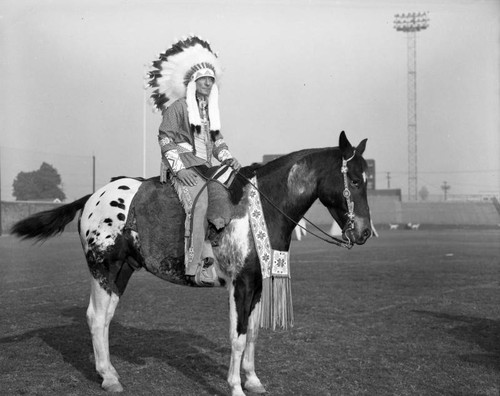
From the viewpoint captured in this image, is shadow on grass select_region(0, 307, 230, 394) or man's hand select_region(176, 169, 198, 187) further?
shadow on grass select_region(0, 307, 230, 394)

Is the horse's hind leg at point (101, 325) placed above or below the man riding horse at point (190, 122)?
below

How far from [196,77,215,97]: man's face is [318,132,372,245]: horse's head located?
1.48 meters

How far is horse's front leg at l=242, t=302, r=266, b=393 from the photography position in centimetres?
594

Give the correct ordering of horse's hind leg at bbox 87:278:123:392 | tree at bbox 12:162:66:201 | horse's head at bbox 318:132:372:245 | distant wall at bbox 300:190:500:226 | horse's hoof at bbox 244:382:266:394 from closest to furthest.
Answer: horse's head at bbox 318:132:372:245 < horse's hoof at bbox 244:382:266:394 < horse's hind leg at bbox 87:278:123:392 < tree at bbox 12:162:66:201 < distant wall at bbox 300:190:500:226

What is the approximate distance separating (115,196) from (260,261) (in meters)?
1.81

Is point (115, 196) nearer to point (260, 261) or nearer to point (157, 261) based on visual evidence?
point (157, 261)

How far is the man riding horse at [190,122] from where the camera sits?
6.00 m

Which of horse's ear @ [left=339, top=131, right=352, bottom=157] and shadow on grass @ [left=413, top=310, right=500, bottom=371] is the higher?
horse's ear @ [left=339, top=131, right=352, bottom=157]

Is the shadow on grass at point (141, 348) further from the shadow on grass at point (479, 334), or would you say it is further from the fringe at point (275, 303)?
the shadow on grass at point (479, 334)

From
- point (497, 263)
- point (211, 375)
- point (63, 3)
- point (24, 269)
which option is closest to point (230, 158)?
point (211, 375)

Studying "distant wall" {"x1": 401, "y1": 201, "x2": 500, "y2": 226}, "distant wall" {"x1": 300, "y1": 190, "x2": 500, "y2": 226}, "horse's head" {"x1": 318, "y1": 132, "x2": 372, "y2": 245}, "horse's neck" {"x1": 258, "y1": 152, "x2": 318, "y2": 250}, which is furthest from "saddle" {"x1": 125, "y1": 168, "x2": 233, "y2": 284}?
"distant wall" {"x1": 401, "y1": 201, "x2": 500, "y2": 226}

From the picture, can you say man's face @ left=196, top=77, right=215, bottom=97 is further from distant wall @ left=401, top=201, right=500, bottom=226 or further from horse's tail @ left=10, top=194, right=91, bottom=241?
distant wall @ left=401, top=201, right=500, bottom=226

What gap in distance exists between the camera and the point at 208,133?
20.8ft

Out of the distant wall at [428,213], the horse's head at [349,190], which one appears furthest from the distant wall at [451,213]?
the horse's head at [349,190]
